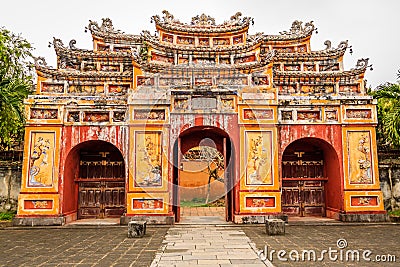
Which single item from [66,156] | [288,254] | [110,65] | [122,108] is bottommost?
[288,254]

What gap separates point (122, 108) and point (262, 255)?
22.3 ft

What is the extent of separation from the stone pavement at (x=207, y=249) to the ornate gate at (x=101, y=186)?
318 centimetres

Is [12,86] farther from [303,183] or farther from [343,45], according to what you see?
[343,45]

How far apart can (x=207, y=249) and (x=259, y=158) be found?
4.64 metres

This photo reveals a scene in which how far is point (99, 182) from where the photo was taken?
1252 cm

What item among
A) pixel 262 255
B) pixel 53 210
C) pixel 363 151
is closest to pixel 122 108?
pixel 53 210

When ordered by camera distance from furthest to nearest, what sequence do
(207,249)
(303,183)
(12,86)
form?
(303,183) → (12,86) → (207,249)

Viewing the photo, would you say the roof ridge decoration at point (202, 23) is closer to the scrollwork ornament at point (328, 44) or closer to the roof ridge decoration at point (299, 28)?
the roof ridge decoration at point (299, 28)

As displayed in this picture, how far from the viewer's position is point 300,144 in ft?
42.2

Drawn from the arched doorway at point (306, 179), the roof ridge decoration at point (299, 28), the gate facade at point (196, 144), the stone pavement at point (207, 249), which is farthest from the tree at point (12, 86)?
the roof ridge decoration at point (299, 28)

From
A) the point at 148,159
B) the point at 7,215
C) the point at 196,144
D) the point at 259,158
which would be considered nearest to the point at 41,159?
the point at 7,215

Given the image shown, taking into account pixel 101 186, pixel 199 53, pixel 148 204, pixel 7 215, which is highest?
pixel 199 53

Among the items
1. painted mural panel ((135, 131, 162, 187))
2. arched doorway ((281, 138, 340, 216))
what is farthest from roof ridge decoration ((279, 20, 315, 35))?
painted mural panel ((135, 131, 162, 187))

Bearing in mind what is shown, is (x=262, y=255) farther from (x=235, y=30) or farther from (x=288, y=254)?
(x=235, y=30)
